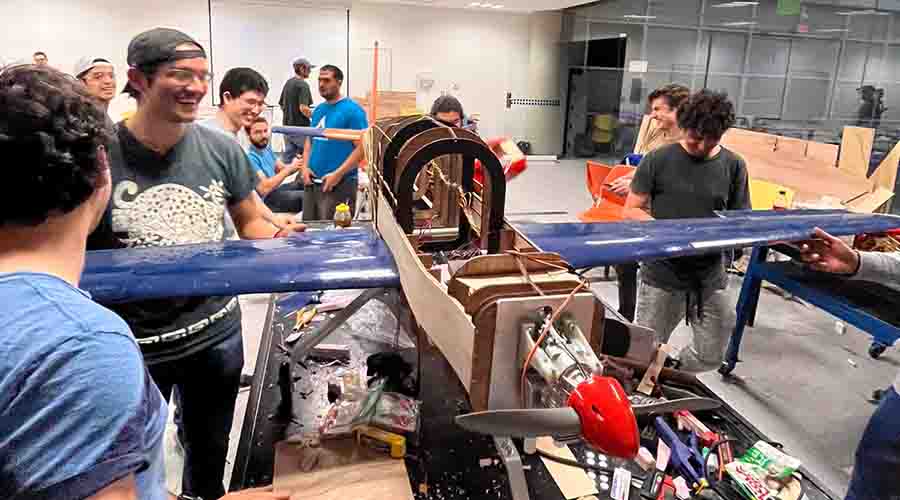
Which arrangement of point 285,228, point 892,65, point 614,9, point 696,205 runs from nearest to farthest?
1. point 285,228
2. point 696,205
3. point 892,65
4. point 614,9

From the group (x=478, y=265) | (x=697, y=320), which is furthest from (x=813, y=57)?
(x=478, y=265)

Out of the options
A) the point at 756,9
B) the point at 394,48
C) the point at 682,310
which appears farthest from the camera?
the point at 394,48

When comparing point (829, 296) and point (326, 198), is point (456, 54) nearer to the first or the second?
point (326, 198)

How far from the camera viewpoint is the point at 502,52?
12945 mm

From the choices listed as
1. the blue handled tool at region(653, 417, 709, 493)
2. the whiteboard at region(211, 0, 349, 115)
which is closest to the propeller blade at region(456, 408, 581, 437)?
the blue handled tool at region(653, 417, 709, 493)

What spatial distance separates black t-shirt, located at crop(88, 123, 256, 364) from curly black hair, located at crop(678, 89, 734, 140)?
2.06m

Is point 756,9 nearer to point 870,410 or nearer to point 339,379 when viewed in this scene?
point 870,410

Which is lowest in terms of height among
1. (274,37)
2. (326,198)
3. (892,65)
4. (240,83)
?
(326,198)

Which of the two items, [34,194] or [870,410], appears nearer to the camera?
[34,194]

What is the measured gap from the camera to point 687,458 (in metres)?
1.66

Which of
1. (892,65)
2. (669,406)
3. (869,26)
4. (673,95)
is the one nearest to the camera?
(669,406)

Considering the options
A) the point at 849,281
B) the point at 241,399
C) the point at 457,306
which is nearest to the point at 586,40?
the point at 849,281

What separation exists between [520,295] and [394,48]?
12.1 meters

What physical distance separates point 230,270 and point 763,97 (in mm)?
8397
